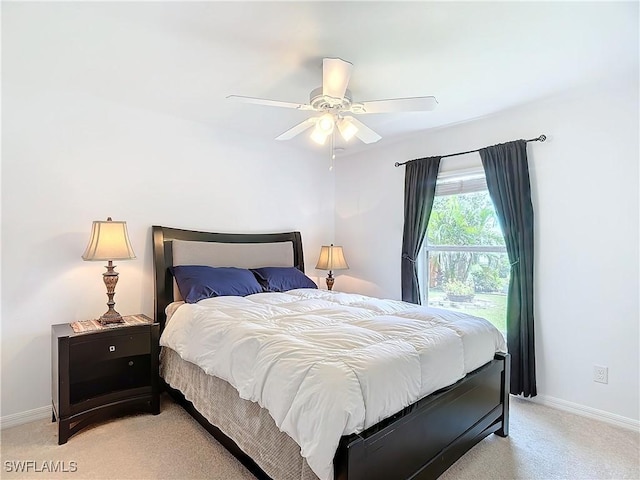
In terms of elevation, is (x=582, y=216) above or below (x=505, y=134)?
below

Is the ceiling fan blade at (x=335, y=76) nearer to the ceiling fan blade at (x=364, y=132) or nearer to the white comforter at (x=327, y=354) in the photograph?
the ceiling fan blade at (x=364, y=132)

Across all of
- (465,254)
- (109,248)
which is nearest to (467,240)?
Answer: (465,254)

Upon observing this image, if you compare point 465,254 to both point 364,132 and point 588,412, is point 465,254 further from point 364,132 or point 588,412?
point 364,132

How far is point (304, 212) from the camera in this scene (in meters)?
4.54

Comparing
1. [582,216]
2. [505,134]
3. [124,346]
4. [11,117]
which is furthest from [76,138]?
[582,216]

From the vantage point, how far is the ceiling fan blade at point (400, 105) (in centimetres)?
219

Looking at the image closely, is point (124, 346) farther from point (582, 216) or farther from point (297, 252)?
point (582, 216)

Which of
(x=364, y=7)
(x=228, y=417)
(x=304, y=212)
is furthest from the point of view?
(x=304, y=212)

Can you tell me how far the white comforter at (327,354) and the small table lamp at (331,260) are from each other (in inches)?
54.0

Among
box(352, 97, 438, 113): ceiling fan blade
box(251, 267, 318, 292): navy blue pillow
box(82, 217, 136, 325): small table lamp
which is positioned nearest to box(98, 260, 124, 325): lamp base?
box(82, 217, 136, 325): small table lamp

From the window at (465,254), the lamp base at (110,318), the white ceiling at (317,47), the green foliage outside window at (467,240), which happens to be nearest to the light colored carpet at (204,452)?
the lamp base at (110,318)

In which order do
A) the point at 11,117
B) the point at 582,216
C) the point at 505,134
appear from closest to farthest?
the point at 11,117 < the point at 582,216 < the point at 505,134

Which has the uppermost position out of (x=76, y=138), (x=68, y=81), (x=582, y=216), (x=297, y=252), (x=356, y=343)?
(x=68, y=81)

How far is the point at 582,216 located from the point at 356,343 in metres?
2.23
